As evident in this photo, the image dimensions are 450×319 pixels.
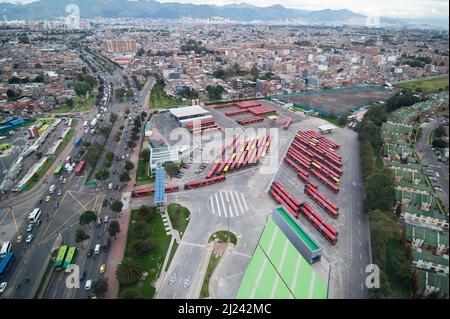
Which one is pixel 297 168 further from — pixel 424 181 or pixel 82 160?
pixel 82 160

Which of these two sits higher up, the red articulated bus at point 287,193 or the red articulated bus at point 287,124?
the red articulated bus at point 287,124

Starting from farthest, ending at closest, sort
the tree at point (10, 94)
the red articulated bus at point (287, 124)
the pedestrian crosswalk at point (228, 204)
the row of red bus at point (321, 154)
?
the tree at point (10, 94) < the red articulated bus at point (287, 124) < the row of red bus at point (321, 154) < the pedestrian crosswalk at point (228, 204)

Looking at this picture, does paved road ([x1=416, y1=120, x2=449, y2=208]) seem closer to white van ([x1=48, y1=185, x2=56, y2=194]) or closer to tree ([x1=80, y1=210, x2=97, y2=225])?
tree ([x1=80, y1=210, x2=97, y2=225])

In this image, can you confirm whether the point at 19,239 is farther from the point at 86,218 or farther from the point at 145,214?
the point at 145,214

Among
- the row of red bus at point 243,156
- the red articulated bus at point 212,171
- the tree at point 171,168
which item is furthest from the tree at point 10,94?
the red articulated bus at point 212,171

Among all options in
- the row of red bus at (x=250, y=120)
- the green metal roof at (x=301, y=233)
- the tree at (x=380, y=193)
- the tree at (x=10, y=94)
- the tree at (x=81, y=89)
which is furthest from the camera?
the tree at (x=81, y=89)

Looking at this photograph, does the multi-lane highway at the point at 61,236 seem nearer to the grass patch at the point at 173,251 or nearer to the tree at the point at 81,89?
the grass patch at the point at 173,251

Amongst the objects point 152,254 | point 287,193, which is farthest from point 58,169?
point 287,193
